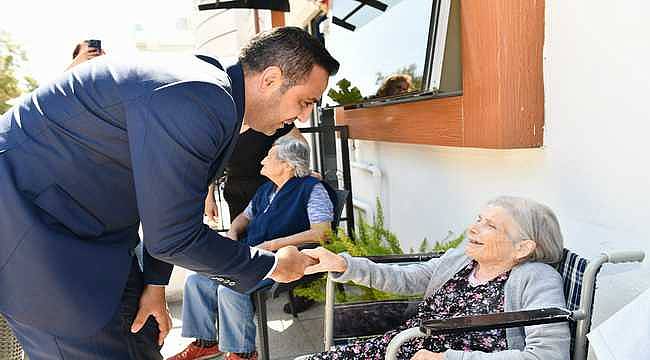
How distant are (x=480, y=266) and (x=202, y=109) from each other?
1197 mm

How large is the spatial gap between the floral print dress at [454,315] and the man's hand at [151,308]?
56 cm

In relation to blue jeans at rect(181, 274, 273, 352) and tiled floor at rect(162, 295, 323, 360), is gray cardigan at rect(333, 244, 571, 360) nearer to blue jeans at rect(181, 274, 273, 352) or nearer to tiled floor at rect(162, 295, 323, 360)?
blue jeans at rect(181, 274, 273, 352)

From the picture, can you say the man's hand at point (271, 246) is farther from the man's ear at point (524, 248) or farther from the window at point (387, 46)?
the man's ear at point (524, 248)

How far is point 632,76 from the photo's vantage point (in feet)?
5.05

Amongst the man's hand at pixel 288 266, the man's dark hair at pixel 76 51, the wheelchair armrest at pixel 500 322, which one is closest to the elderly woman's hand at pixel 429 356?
the wheelchair armrest at pixel 500 322

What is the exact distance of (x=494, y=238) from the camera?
1.65 m

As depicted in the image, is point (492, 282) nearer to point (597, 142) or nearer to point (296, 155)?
point (597, 142)

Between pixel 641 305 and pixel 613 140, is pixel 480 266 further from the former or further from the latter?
pixel 641 305

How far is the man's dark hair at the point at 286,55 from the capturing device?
139 centimetres

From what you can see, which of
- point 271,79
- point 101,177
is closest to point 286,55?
point 271,79

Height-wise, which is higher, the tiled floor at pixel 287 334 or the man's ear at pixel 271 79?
the man's ear at pixel 271 79

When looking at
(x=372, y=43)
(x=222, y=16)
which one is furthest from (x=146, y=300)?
(x=222, y=16)

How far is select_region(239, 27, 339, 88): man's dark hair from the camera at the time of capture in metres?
1.39

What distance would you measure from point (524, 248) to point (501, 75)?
27.7 inches
